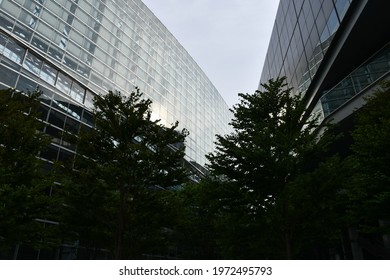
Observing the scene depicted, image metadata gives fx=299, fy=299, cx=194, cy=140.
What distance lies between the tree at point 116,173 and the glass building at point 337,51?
7637 mm

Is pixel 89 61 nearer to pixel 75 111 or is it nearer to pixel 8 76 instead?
pixel 75 111

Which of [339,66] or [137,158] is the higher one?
[339,66]

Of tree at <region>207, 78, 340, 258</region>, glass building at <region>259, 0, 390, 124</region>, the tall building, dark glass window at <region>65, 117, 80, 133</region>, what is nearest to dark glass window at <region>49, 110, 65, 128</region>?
dark glass window at <region>65, 117, 80, 133</region>

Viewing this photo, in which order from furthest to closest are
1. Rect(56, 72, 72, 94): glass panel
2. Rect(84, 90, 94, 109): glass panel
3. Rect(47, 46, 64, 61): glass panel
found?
Rect(84, 90, 94, 109): glass panel, Rect(47, 46, 64, 61): glass panel, Rect(56, 72, 72, 94): glass panel

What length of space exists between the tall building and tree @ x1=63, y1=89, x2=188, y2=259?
697 cm

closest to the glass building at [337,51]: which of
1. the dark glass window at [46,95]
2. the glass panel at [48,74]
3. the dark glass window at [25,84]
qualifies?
the dark glass window at [46,95]

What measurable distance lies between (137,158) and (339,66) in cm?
1201

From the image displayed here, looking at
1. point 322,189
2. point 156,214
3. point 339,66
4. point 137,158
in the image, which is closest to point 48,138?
point 137,158

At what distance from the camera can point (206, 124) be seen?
165ft

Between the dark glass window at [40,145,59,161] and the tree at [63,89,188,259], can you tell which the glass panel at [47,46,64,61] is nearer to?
the dark glass window at [40,145,59,161]

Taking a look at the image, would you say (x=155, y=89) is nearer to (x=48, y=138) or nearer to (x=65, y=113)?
(x=65, y=113)

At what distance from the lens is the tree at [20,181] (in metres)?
8.56

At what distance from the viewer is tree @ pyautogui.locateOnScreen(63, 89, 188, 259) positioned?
1059cm

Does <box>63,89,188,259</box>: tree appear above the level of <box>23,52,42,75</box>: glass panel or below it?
below
